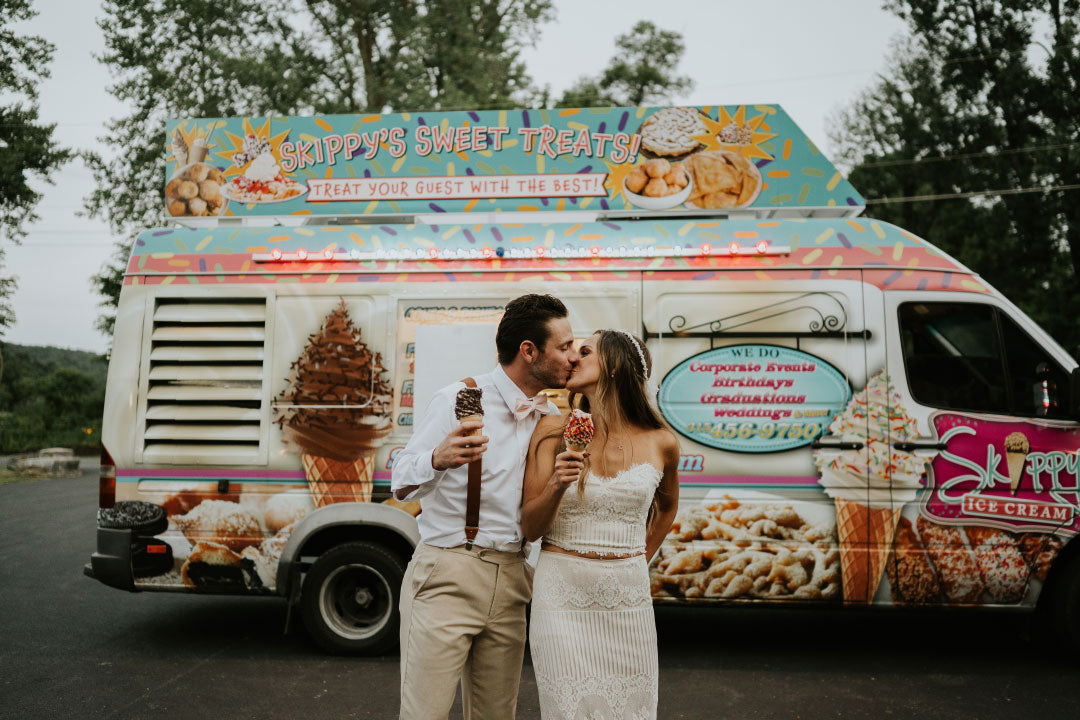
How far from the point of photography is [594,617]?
2.70 metres

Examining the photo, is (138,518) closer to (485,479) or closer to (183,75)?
(485,479)

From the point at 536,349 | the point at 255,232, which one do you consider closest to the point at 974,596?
the point at 536,349

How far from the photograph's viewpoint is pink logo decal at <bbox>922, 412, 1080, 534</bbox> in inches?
203

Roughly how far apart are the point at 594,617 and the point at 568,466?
1.93ft

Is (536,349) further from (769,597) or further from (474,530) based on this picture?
(769,597)

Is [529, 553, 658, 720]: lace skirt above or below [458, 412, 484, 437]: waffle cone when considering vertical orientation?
below

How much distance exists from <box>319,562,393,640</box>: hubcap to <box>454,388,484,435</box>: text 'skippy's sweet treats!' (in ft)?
10.8

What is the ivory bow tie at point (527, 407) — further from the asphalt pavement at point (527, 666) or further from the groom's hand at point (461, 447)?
the asphalt pavement at point (527, 666)

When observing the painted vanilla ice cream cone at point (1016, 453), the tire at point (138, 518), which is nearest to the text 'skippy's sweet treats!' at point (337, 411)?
the tire at point (138, 518)

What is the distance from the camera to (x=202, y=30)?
19.8 metres

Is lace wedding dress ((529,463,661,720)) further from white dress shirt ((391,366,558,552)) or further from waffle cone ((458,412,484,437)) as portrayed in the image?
waffle cone ((458,412,484,437))

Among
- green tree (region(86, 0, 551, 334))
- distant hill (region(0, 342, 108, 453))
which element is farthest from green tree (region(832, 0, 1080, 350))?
distant hill (region(0, 342, 108, 453))

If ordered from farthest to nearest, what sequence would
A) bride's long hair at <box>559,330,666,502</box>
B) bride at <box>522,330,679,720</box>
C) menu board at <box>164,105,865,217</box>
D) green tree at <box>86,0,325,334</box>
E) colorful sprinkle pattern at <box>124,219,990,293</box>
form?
1. green tree at <box>86,0,325,334</box>
2. menu board at <box>164,105,865,217</box>
3. colorful sprinkle pattern at <box>124,219,990,293</box>
4. bride's long hair at <box>559,330,666,502</box>
5. bride at <box>522,330,679,720</box>

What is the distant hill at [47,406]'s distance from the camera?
2806 centimetres
